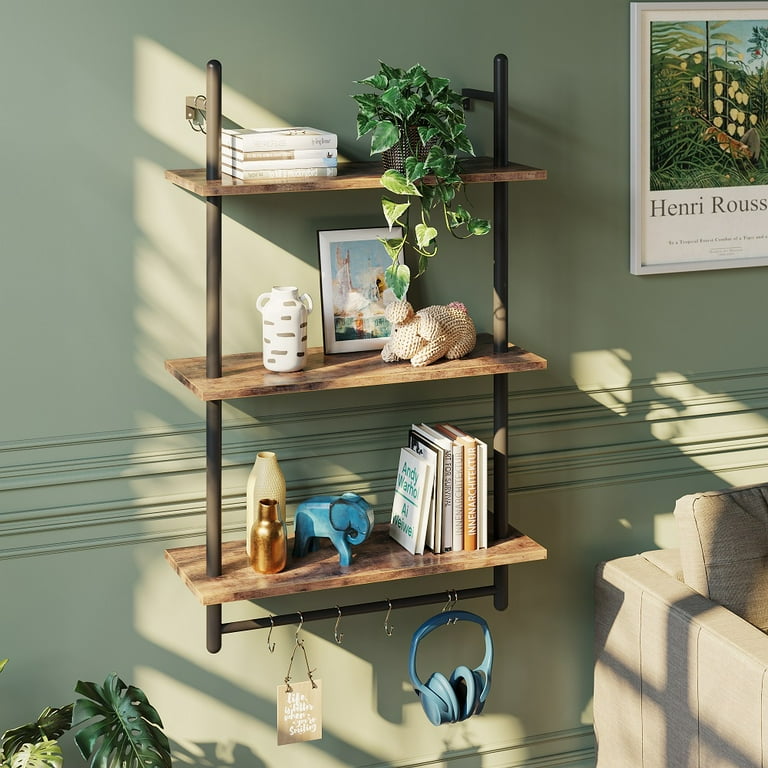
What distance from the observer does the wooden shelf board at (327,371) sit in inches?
86.7

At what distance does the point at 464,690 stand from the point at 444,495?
1.58 feet

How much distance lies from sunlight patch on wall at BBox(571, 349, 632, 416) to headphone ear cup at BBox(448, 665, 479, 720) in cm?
77

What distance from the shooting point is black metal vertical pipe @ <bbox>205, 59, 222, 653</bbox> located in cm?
213

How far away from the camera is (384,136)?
2195 millimetres

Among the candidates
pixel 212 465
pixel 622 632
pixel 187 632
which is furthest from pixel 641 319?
pixel 187 632

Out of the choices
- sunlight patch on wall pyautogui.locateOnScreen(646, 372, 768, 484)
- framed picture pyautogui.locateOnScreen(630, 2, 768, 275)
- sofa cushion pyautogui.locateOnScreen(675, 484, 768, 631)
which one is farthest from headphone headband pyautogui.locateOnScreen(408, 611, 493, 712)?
framed picture pyautogui.locateOnScreen(630, 2, 768, 275)

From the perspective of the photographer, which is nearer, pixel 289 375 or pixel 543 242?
pixel 289 375

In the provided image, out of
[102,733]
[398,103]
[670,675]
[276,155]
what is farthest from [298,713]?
[398,103]

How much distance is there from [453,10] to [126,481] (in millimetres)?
1288

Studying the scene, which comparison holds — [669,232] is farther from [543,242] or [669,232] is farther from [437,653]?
[437,653]

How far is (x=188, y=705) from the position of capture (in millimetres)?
2570

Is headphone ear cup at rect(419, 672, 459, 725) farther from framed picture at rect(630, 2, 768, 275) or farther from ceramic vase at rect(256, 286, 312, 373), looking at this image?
framed picture at rect(630, 2, 768, 275)

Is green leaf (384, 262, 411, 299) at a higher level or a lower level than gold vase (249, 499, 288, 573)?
higher

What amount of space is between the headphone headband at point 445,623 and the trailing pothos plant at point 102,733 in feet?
1.90
